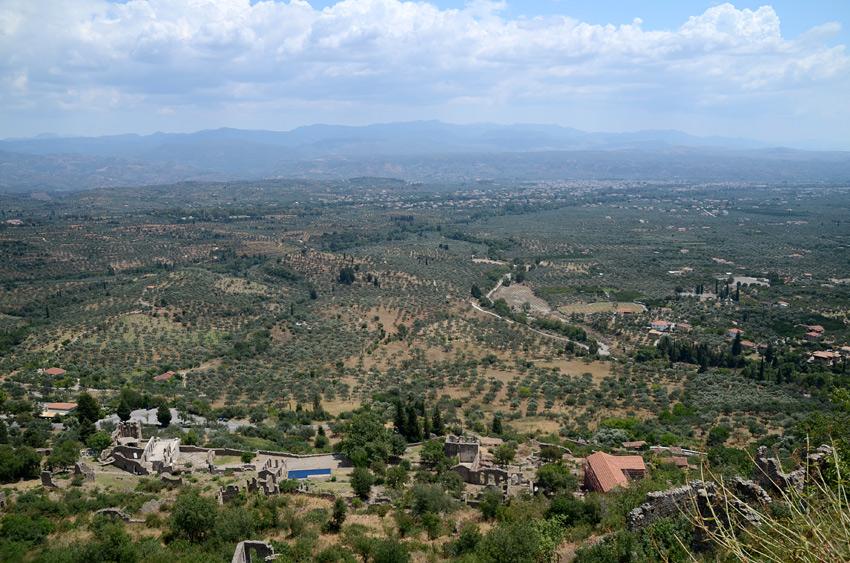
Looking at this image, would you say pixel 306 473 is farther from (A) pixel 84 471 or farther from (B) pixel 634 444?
(B) pixel 634 444

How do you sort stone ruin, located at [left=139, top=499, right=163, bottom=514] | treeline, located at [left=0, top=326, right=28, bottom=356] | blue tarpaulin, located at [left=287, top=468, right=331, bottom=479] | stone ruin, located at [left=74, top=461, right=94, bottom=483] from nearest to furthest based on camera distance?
stone ruin, located at [left=139, top=499, right=163, bottom=514] < stone ruin, located at [left=74, top=461, right=94, bottom=483] < blue tarpaulin, located at [left=287, top=468, right=331, bottom=479] < treeline, located at [left=0, top=326, right=28, bottom=356]

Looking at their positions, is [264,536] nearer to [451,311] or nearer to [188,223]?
[451,311]

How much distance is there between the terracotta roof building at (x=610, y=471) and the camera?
2109 centimetres

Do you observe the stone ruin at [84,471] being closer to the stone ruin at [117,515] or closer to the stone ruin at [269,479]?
the stone ruin at [117,515]

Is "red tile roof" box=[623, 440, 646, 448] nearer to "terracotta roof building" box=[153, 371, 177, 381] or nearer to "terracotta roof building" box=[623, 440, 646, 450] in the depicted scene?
"terracotta roof building" box=[623, 440, 646, 450]

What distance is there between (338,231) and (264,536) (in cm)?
11452

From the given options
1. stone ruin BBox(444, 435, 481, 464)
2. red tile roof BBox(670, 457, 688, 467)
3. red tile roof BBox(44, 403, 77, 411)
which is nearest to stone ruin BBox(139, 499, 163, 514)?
stone ruin BBox(444, 435, 481, 464)

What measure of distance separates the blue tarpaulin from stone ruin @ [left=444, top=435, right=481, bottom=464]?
18.7ft

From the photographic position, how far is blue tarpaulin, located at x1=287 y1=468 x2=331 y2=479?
24664 millimetres

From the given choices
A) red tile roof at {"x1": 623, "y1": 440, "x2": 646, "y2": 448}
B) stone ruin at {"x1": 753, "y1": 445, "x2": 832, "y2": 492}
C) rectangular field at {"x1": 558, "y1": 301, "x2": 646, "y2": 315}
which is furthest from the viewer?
rectangular field at {"x1": 558, "y1": 301, "x2": 646, "y2": 315}

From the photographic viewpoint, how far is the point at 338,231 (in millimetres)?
129750

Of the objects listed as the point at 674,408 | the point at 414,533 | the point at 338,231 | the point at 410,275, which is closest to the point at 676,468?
the point at 414,533

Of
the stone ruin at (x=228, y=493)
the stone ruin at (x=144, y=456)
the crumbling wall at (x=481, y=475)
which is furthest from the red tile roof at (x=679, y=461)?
the stone ruin at (x=144, y=456)

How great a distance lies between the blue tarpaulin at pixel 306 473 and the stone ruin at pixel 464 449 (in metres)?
5.70
